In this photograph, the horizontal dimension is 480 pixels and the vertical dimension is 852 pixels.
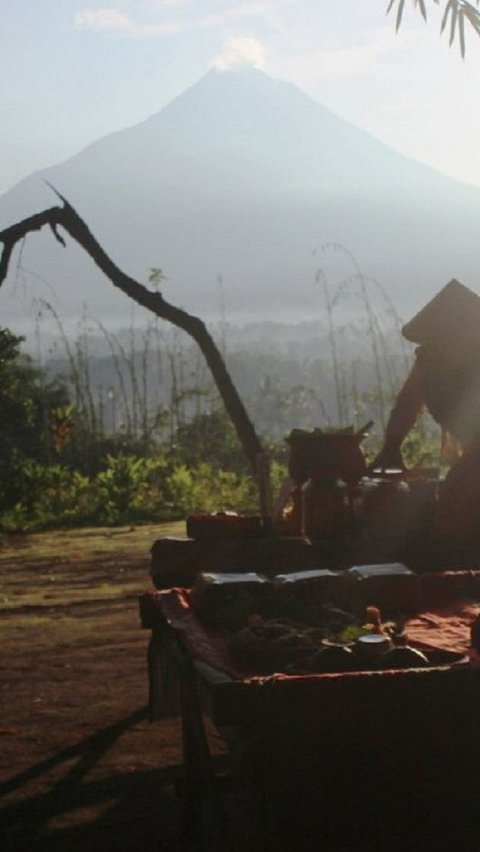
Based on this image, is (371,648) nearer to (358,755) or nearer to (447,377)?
(358,755)

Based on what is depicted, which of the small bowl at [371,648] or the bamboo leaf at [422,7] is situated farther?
the bamboo leaf at [422,7]

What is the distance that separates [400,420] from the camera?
410cm

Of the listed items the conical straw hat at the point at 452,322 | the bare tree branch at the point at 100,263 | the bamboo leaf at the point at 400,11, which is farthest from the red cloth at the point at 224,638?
the bare tree branch at the point at 100,263

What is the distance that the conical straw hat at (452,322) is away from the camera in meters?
4.04

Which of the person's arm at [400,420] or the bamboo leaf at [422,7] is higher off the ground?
the bamboo leaf at [422,7]

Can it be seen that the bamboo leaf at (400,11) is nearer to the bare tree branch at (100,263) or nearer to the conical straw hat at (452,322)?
the conical straw hat at (452,322)

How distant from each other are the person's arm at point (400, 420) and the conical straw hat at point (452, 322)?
0.35ft

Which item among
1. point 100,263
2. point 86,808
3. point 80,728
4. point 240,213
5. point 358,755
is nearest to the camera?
point 358,755

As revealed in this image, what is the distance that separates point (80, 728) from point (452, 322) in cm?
150

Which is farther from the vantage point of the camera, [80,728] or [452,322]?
[452,322]

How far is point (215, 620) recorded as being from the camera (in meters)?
2.81

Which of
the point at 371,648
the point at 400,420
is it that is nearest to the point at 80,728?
the point at 400,420

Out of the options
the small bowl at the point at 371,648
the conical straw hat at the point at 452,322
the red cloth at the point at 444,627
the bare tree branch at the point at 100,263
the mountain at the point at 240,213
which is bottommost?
the red cloth at the point at 444,627

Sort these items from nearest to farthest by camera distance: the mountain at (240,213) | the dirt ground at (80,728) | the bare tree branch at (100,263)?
the dirt ground at (80,728), the bare tree branch at (100,263), the mountain at (240,213)
